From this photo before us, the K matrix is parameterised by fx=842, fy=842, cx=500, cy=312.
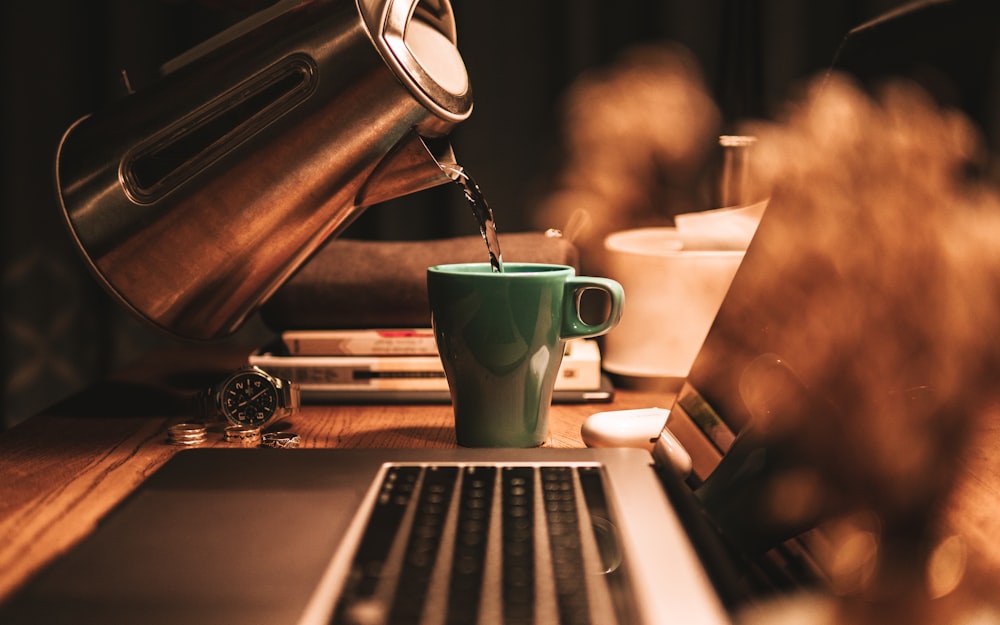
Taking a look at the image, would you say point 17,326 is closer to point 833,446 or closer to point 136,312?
point 136,312

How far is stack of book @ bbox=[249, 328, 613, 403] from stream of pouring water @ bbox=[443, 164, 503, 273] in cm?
13

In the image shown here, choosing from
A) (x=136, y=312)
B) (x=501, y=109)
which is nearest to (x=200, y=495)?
(x=136, y=312)

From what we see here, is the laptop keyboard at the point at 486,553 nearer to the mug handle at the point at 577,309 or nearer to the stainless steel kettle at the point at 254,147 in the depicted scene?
the mug handle at the point at 577,309

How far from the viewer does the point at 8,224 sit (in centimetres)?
126

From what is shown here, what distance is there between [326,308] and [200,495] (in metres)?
0.32

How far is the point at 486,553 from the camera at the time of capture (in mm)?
359

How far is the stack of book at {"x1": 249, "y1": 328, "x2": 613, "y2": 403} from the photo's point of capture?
0.74 metres

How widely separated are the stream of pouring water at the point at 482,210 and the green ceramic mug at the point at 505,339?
45mm

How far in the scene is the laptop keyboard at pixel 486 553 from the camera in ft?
1.01

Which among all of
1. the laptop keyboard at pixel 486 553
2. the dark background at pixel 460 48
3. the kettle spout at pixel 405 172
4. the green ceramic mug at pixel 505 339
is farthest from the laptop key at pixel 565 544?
the dark background at pixel 460 48

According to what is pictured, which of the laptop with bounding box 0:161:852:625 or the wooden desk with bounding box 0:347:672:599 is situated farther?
the wooden desk with bounding box 0:347:672:599

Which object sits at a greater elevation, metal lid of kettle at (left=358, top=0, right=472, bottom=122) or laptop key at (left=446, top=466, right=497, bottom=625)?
metal lid of kettle at (left=358, top=0, right=472, bottom=122)

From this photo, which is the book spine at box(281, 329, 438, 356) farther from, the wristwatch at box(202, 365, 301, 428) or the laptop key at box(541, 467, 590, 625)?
the laptop key at box(541, 467, 590, 625)

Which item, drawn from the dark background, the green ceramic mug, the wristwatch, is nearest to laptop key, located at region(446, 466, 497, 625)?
the green ceramic mug
